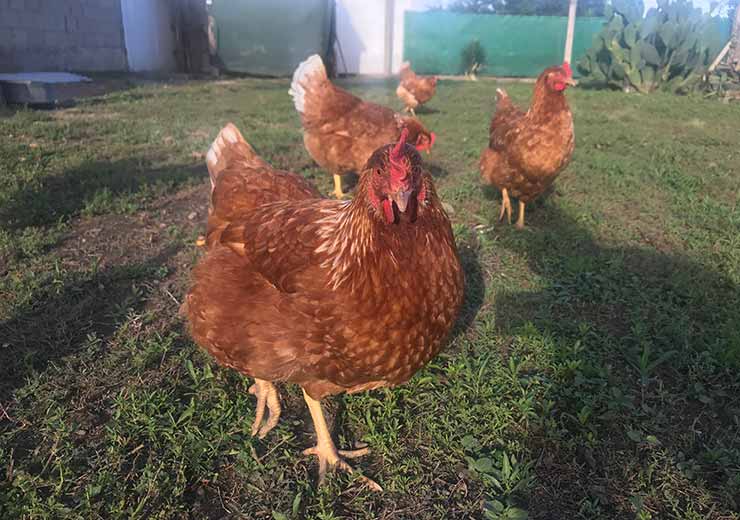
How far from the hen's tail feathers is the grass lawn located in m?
0.85

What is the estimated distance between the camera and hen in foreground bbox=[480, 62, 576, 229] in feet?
12.7

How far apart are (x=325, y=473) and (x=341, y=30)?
17.2 m

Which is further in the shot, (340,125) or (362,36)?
(362,36)

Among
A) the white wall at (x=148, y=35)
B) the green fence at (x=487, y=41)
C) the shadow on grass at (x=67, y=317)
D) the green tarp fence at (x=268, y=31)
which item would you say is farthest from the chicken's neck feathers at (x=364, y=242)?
the green fence at (x=487, y=41)

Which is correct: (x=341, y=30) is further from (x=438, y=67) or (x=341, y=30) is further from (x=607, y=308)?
(x=607, y=308)

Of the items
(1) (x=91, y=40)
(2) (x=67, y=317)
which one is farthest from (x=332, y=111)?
(1) (x=91, y=40)

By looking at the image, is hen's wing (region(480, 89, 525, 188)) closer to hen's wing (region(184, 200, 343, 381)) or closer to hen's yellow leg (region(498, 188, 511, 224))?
hen's yellow leg (region(498, 188, 511, 224))

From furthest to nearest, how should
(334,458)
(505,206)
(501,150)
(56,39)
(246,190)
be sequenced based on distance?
(56,39)
(505,206)
(501,150)
(246,190)
(334,458)

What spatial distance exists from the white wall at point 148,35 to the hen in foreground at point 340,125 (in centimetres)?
959

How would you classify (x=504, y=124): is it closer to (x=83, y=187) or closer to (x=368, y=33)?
(x=83, y=187)

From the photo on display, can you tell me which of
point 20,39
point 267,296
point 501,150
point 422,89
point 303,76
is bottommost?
point 267,296

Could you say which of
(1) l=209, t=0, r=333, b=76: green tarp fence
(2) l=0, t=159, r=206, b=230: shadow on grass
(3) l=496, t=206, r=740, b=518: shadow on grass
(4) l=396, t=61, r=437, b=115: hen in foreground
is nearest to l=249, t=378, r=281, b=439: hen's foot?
(3) l=496, t=206, r=740, b=518: shadow on grass

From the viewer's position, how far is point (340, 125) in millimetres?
4945

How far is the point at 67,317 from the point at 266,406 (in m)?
1.38
